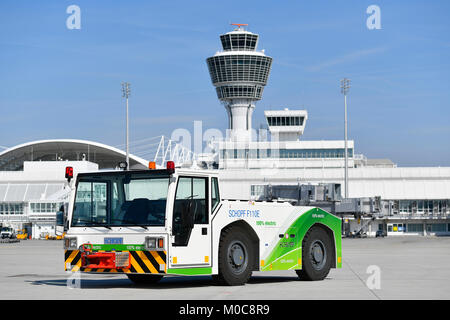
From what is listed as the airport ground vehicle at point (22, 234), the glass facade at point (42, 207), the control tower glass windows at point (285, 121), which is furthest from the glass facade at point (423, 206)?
the airport ground vehicle at point (22, 234)

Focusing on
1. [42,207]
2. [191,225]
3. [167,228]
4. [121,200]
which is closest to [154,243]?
[167,228]

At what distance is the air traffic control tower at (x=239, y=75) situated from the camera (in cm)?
14412

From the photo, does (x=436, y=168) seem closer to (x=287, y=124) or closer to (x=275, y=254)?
(x=287, y=124)

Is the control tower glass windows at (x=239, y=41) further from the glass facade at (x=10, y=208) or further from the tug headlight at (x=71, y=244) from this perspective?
the tug headlight at (x=71, y=244)

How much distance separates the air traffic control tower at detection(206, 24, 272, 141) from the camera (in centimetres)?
14412

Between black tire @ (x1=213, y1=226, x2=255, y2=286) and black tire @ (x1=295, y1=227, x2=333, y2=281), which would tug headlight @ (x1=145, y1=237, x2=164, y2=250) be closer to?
black tire @ (x1=213, y1=226, x2=255, y2=286)

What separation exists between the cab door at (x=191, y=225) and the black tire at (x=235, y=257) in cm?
45

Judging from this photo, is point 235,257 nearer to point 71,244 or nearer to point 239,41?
point 71,244

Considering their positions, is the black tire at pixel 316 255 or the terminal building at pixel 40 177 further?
the terminal building at pixel 40 177

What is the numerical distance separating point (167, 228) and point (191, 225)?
515 mm

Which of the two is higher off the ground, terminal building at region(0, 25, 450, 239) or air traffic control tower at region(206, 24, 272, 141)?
air traffic control tower at region(206, 24, 272, 141)

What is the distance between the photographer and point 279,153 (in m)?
127

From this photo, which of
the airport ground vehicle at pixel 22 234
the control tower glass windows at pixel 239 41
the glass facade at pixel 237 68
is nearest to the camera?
the airport ground vehicle at pixel 22 234

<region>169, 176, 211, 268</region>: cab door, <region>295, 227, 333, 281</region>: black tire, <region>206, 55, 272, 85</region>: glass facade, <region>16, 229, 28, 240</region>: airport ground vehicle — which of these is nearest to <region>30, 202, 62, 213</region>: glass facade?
<region>16, 229, 28, 240</region>: airport ground vehicle
